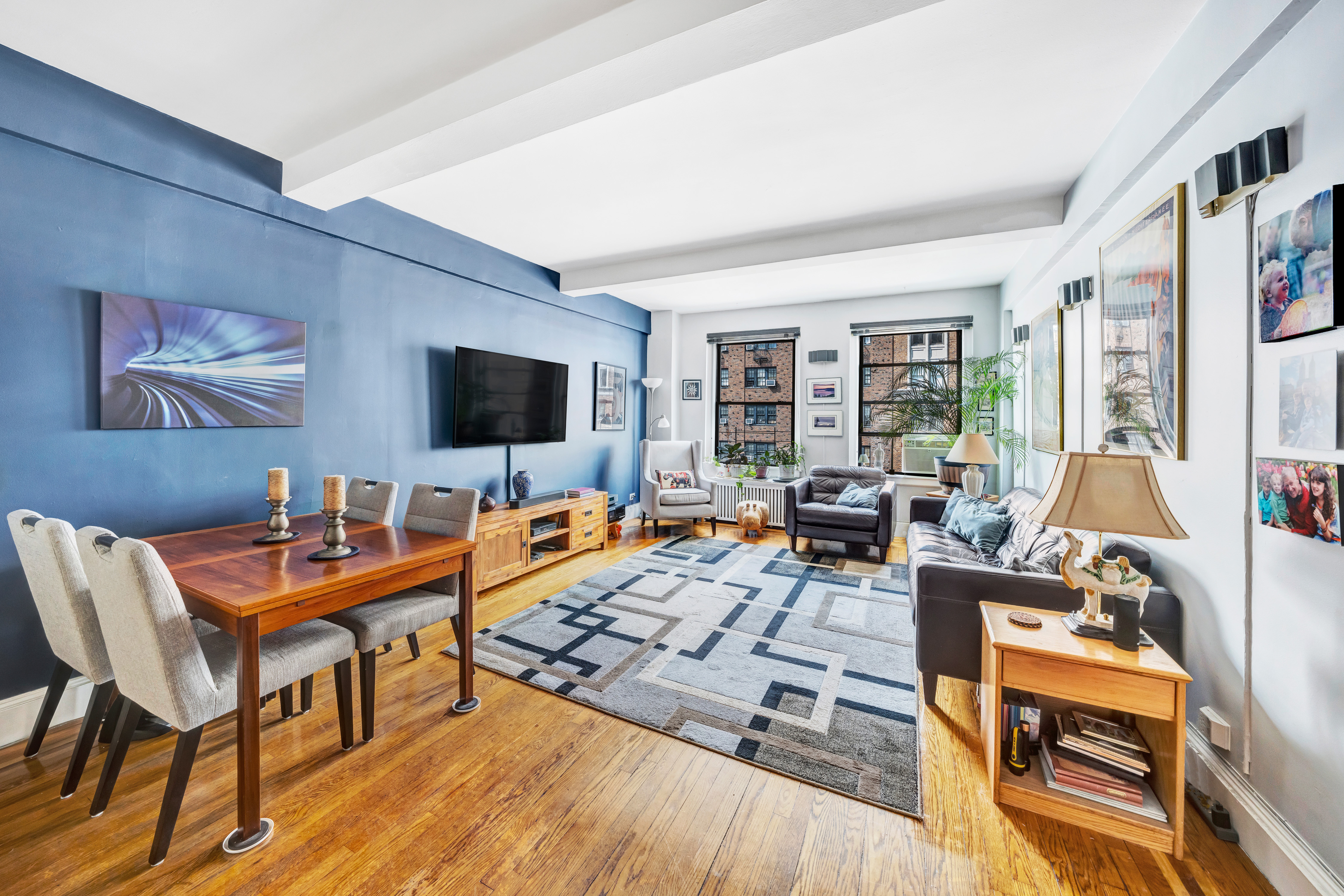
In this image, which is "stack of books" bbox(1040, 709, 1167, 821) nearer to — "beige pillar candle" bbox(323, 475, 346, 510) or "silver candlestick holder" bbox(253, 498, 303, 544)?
"beige pillar candle" bbox(323, 475, 346, 510)

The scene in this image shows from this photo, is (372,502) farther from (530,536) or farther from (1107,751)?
(1107,751)

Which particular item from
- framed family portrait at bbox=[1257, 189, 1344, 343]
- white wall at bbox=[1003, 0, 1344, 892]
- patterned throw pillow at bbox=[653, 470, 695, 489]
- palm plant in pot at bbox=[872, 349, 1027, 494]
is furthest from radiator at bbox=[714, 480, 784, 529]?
framed family portrait at bbox=[1257, 189, 1344, 343]

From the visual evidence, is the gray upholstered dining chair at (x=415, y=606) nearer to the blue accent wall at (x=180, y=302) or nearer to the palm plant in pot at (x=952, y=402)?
the blue accent wall at (x=180, y=302)

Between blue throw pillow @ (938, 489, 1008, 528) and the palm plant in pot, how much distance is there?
0.53 metres

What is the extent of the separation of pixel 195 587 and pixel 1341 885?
3192mm

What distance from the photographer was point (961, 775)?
1.87 m

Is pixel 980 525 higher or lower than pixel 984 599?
higher

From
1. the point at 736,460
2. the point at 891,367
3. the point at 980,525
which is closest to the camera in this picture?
the point at 980,525

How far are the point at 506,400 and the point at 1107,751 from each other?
408 centimetres

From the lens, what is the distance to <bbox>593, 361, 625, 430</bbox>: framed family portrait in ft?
18.3

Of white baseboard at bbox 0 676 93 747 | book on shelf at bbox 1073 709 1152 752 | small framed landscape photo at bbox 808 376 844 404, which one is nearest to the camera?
book on shelf at bbox 1073 709 1152 752

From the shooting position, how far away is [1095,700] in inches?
61.5

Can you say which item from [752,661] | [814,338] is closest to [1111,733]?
[752,661]

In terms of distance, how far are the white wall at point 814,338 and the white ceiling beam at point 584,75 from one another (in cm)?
424
